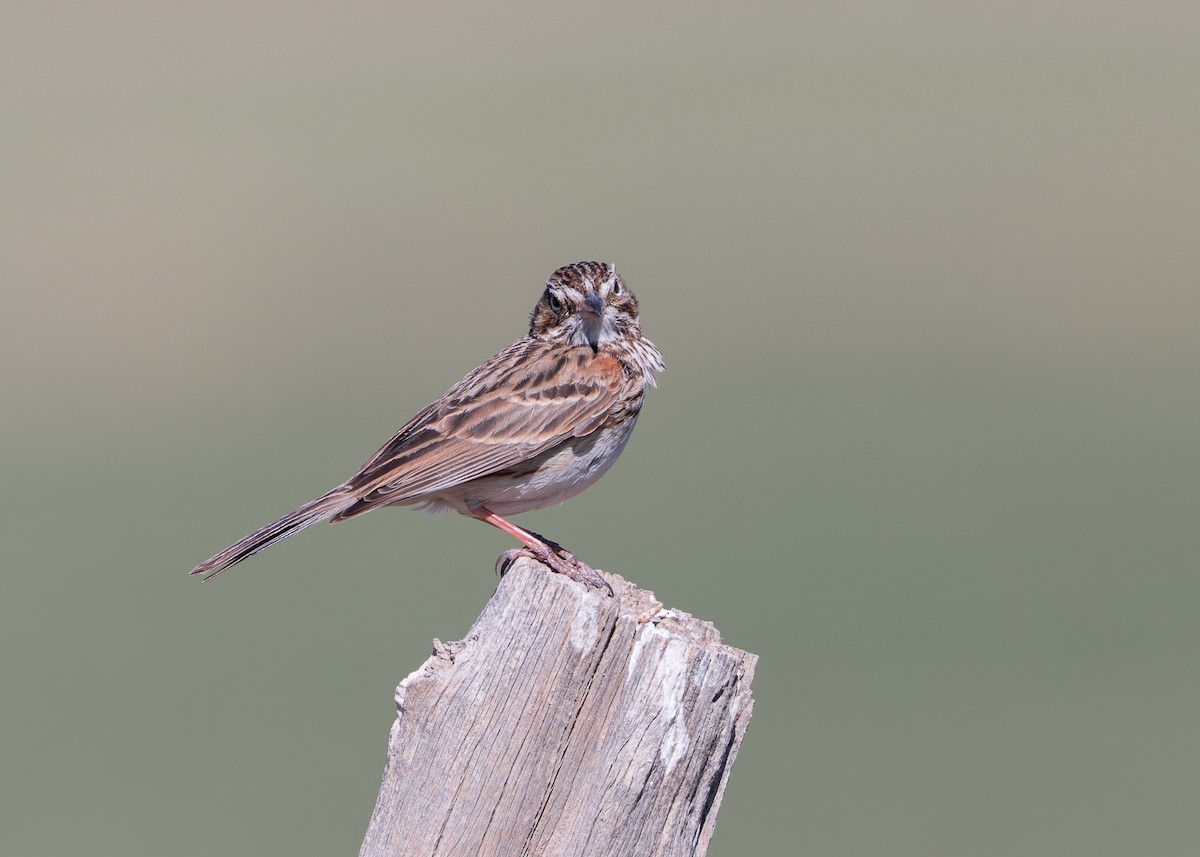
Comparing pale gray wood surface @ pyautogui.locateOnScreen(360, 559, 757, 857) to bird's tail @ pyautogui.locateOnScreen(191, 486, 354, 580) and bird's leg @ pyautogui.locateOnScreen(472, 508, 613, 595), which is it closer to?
bird's leg @ pyautogui.locateOnScreen(472, 508, 613, 595)

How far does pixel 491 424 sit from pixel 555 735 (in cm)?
298

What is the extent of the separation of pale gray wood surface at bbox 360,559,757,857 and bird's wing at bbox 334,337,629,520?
8.06ft

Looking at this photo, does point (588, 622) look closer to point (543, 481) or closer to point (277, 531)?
point (277, 531)

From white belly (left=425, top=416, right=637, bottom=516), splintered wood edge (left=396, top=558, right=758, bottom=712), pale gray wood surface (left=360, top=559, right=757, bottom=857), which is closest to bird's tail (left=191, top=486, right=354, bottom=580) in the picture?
white belly (left=425, top=416, right=637, bottom=516)

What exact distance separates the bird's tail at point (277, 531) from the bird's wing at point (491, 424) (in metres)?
0.06

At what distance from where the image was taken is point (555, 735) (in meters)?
4.64

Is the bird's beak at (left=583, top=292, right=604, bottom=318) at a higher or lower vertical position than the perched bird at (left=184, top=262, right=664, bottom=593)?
higher

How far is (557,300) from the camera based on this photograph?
8414 mm

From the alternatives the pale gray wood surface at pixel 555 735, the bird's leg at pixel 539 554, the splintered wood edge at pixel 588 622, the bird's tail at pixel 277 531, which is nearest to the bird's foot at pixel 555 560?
the bird's leg at pixel 539 554

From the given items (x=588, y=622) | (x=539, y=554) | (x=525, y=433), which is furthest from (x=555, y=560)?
(x=588, y=622)

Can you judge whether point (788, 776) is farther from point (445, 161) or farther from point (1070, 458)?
point (445, 161)

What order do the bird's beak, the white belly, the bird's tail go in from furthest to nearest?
1. the bird's beak
2. the white belly
3. the bird's tail

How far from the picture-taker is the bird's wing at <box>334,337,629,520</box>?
7.26 meters

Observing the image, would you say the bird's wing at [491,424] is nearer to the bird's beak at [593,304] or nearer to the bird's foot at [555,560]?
the bird's beak at [593,304]
